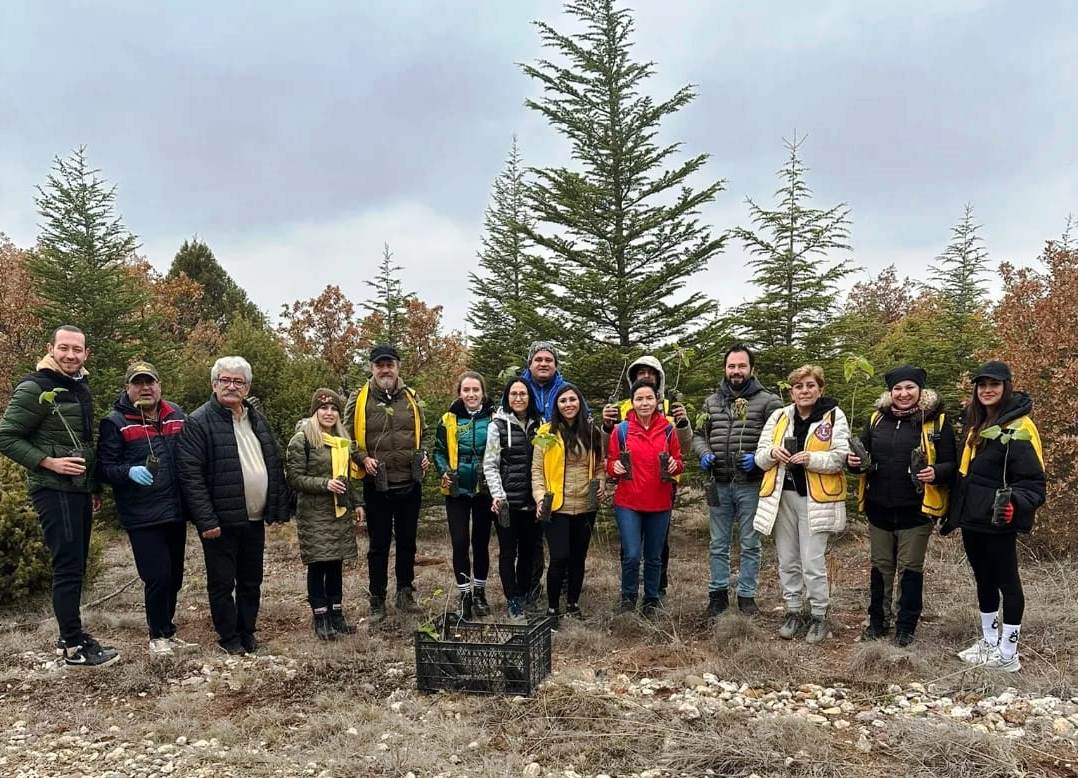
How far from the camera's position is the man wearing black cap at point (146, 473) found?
522 centimetres

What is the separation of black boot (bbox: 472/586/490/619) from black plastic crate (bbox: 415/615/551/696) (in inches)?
48.2

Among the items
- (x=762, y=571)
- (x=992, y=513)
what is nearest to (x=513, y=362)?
(x=762, y=571)

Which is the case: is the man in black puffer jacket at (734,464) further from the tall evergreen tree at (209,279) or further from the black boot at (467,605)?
the tall evergreen tree at (209,279)

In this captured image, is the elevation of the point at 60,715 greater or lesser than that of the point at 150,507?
lesser

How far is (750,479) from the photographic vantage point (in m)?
5.86

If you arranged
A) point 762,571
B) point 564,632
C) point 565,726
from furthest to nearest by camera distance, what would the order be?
point 762,571 → point 564,632 → point 565,726

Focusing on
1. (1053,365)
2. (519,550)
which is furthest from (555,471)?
(1053,365)

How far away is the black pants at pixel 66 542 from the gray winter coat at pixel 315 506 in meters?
1.42

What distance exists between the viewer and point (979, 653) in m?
4.93

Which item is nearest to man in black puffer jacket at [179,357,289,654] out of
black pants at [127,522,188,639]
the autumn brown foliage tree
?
black pants at [127,522,188,639]

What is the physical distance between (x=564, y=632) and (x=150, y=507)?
3173mm

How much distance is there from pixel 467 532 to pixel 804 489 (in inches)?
108

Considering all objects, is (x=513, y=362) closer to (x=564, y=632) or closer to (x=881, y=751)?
(x=564, y=632)

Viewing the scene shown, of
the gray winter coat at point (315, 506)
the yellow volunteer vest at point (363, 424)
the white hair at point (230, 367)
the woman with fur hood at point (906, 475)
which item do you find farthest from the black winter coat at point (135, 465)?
the woman with fur hood at point (906, 475)
